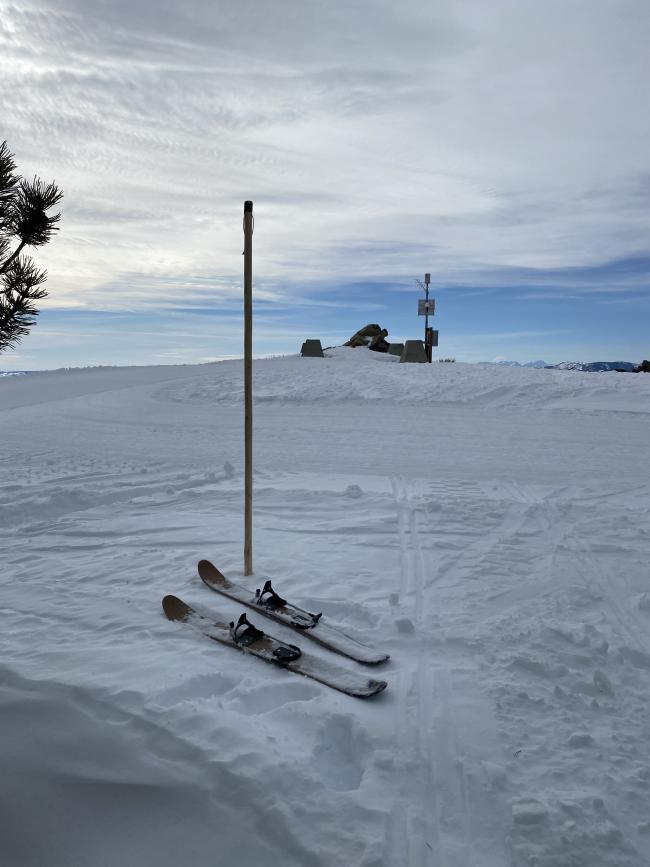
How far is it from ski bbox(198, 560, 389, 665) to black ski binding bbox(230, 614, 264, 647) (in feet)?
1.08

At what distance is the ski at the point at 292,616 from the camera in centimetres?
406

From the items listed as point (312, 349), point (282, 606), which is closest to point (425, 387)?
point (312, 349)

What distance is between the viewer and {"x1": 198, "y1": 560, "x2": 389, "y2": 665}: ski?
406 centimetres

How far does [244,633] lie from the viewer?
415 centimetres

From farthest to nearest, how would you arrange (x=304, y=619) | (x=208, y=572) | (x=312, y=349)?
(x=312, y=349)
(x=208, y=572)
(x=304, y=619)

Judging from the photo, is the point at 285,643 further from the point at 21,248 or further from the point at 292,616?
the point at 21,248

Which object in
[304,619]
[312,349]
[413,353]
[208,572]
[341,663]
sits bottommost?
[341,663]

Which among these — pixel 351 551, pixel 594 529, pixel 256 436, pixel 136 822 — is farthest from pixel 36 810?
pixel 256 436

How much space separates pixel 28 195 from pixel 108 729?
5.88 m

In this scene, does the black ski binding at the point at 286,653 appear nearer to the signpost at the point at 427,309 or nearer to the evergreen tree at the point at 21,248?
the evergreen tree at the point at 21,248

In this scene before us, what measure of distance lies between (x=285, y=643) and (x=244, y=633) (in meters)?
0.29

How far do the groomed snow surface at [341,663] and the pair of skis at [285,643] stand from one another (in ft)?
0.27

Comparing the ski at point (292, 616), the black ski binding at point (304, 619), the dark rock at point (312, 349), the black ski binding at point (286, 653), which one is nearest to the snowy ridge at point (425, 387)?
the dark rock at point (312, 349)

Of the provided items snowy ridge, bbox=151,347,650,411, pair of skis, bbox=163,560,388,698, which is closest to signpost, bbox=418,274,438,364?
snowy ridge, bbox=151,347,650,411
